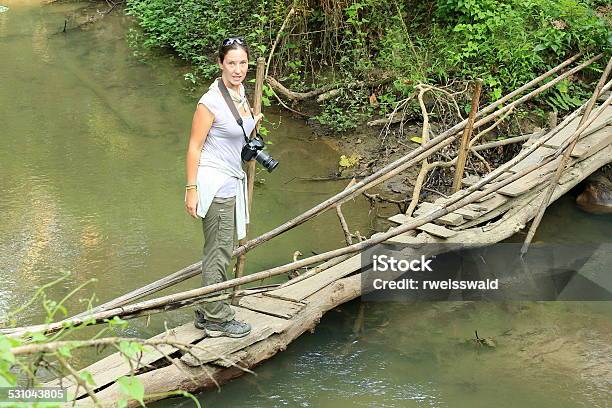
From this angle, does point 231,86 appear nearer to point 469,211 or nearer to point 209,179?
point 209,179

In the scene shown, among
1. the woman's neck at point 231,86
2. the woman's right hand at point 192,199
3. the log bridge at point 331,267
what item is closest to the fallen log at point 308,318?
the log bridge at point 331,267

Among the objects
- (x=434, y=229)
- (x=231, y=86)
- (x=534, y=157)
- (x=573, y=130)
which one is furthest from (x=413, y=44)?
(x=231, y=86)

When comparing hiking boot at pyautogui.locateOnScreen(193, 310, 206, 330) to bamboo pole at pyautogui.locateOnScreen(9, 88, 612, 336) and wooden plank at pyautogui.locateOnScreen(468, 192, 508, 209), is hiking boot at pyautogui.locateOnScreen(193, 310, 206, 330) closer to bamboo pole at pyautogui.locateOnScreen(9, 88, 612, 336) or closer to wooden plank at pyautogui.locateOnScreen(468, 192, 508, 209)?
bamboo pole at pyautogui.locateOnScreen(9, 88, 612, 336)

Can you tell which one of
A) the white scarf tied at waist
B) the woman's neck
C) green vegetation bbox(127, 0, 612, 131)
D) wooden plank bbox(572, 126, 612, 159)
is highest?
green vegetation bbox(127, 0, 612, 131)

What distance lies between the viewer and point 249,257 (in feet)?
19.9

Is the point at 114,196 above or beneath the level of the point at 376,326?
above

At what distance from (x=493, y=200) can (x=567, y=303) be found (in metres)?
0.90

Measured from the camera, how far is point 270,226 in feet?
A: 21.7

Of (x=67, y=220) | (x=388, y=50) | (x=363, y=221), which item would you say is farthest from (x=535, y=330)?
(x=388, y=50)

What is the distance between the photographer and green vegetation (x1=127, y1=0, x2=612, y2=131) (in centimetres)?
776

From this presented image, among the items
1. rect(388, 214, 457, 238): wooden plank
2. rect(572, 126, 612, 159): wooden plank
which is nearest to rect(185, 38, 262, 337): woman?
rect(388, 214, 457, 238): wooden plank

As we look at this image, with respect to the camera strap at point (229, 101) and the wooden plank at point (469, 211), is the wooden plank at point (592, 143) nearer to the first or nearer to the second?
the wooden plank at point (469, 211)

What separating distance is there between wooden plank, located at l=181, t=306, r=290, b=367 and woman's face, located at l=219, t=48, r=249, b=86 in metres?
1.36

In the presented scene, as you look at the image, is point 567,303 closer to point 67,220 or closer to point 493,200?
point 493,200
